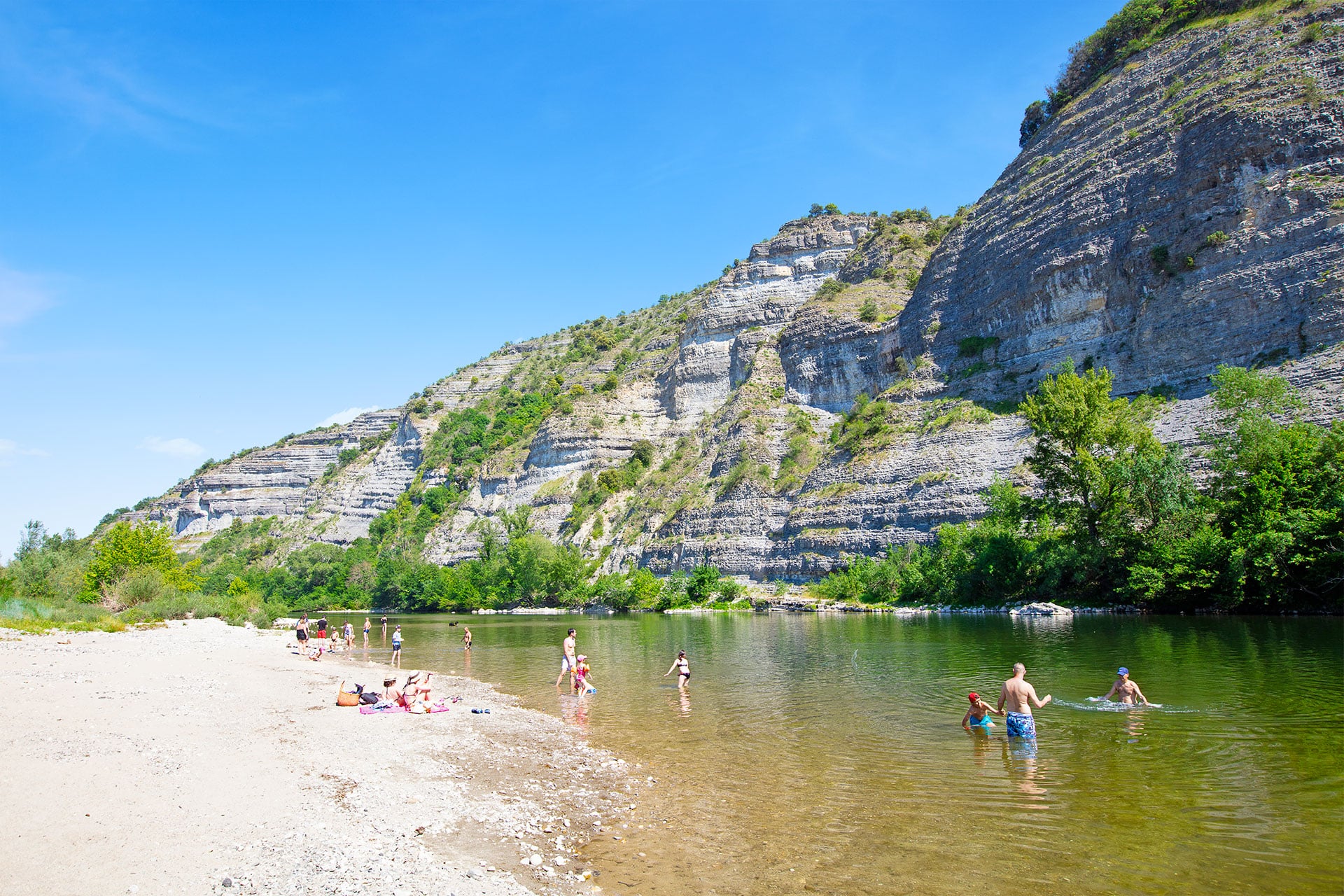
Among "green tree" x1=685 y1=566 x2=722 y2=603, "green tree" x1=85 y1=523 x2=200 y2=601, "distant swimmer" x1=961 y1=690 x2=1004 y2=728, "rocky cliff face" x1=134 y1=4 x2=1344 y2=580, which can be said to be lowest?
"green tree" x1=685 y1=566 x2=722 y2=603

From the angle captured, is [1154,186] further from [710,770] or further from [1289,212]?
[710,770]

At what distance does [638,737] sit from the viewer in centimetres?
1521

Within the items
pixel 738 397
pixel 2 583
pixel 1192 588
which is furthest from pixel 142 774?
pixel 738 397

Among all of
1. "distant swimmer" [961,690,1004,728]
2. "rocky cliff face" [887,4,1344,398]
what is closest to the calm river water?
"distant swimmer" [961,690,1004,728]

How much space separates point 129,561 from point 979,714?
59.5 metres

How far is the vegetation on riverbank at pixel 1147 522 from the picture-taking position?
34.3 meters

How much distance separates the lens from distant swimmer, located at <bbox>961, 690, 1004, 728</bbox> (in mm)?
14461

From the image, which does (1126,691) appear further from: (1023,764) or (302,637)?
(302,637)

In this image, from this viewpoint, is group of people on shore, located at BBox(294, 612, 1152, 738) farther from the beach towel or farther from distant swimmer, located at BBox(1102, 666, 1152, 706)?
the beach towel

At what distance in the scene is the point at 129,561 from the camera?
54312mm

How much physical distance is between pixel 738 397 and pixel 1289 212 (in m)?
51.0

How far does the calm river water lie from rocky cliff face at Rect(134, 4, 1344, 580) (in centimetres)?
3260

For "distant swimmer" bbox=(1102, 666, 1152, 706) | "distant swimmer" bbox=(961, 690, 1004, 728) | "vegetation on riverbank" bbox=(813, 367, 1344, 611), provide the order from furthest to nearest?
1. "vegetation on riverbank" bbox=(813, 367, 1344, 611)
2. "distant swimmer" bbox=(1102, 666, 1152, 706)
3. "distant swimmer" bbox=(961, 690, 1004, 728)

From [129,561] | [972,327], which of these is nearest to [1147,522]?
[972,327]
